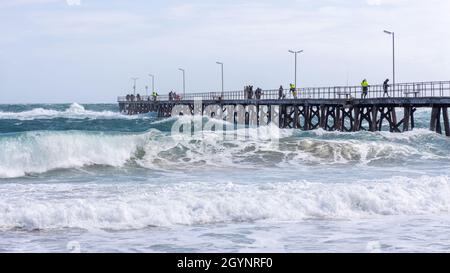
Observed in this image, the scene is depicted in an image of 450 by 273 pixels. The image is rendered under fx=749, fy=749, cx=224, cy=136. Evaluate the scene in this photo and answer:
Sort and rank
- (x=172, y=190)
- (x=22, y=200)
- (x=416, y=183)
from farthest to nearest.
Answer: (x=416, y=183)
(x=172, y=190)
(x=22, y=200)

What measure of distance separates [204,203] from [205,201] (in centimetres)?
12

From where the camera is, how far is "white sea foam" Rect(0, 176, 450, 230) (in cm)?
1309

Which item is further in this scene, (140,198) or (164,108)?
(164,108)

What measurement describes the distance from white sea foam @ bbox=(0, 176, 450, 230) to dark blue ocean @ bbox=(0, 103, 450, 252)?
0.02 meters

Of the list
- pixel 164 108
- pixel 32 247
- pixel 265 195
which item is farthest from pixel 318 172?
pixel 164 108

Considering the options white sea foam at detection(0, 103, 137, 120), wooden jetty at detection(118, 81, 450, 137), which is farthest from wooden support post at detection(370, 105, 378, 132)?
white sea foam at detection(0, 103, 137, 120)

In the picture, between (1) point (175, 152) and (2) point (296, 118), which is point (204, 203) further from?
(2) point (296, 118)

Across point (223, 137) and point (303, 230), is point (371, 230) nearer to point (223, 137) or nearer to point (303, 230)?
point (303, 230)

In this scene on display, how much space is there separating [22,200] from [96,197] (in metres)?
1.51

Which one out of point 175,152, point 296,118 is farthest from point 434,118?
point 175,152

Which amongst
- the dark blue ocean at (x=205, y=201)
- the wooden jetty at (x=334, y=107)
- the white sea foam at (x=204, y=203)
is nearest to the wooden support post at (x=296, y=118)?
the wooden jetty at (x=334, y=107)

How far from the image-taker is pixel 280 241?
11523 mm

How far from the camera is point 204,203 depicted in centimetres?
1415

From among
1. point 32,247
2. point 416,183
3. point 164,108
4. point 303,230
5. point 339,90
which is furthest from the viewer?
point 164,108
